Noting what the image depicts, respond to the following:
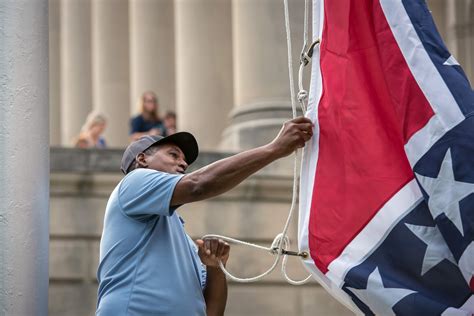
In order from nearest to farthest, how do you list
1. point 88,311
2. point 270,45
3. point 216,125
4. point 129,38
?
point 88,311, point 270,45, point 216,125, point 129,38

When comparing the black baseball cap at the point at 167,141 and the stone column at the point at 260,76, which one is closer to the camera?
the black baseball cap at the point at 167,141

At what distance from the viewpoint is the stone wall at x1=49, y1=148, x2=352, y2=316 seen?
13797 millimetres

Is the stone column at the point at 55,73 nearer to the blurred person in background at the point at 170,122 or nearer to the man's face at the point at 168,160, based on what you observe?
the blurred person in background at the point at 170,122

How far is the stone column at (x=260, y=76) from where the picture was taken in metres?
14.8

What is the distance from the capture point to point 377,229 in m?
5.54

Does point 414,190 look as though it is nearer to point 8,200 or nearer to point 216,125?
point 8,200

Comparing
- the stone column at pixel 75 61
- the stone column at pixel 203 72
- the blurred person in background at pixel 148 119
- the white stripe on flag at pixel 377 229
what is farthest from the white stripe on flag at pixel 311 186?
the stone column at pixel 75 61

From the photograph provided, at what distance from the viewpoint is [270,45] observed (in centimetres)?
1504

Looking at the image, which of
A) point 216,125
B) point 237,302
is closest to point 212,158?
point 237,302

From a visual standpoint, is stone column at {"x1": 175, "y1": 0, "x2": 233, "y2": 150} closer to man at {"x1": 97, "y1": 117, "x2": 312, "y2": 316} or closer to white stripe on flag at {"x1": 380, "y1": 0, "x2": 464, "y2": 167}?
man at {"x1": 97, "y1": 117, "x2": 312, "y2": 316}

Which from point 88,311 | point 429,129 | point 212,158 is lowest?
point 88,311

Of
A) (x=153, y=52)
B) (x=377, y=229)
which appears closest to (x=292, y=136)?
(x=377, y=229)

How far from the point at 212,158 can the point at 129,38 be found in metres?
12.0

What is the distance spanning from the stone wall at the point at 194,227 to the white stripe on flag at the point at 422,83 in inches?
314
